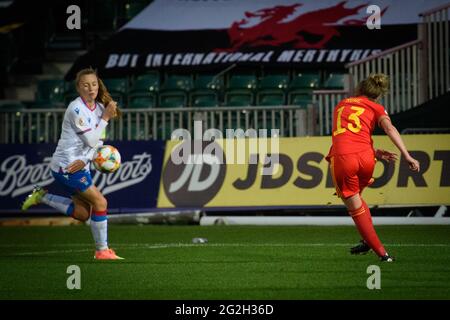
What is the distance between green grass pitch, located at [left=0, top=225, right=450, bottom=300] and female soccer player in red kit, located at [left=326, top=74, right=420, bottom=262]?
0.67 meters

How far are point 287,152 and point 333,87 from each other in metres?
5.17

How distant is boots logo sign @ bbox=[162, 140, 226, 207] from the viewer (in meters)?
21.9

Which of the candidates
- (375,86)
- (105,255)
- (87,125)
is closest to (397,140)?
(375,86)

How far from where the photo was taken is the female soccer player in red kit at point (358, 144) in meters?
14.1

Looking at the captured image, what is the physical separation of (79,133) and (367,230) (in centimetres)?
345

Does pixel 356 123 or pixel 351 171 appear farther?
pixel 356 123

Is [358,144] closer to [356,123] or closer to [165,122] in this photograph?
[356,123]

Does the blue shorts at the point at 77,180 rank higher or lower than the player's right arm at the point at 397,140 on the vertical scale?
lower

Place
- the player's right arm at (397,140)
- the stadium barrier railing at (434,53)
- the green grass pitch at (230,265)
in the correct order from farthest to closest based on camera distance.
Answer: the stadium barrier railing at (434,53) → the player's right arm at (397,140) → the green grass pitch at (230,265)

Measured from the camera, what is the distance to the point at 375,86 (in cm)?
1410

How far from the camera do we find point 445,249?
15.7 m

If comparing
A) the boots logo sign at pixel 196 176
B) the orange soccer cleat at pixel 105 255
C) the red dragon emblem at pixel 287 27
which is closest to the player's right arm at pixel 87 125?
the orange soccer cleat at pixel 105 255

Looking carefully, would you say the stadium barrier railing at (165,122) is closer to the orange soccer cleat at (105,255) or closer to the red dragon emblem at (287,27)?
the red dragon emblem at (287,27)
